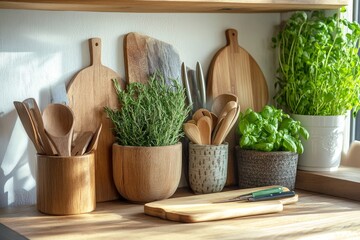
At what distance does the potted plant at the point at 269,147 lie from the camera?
1.80m

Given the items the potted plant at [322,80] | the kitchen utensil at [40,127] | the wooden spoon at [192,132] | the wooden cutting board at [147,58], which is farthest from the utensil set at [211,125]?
the kitchen utensil at [40,127]

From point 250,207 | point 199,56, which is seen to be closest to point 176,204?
point 250,207

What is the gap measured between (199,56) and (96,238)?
2.23 feet

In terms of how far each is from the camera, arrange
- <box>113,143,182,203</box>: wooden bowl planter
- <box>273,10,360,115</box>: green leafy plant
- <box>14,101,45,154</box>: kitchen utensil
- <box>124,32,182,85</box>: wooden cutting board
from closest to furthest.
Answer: <box>14,101,45,154</box>: kitchen utensil < <box>113,143,182,203</box>: wooden bowl planter < <box>124,32,182,85</box>: wooden cutting board < <box>273,10,360,115</box>: green leafy plant

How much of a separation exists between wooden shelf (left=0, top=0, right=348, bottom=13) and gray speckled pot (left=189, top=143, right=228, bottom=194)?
343mm

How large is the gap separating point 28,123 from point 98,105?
223 mm

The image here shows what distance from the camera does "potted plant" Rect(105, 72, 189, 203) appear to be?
1638mm

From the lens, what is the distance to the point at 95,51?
1690mm

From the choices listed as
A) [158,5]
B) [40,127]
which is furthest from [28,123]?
[158,5]

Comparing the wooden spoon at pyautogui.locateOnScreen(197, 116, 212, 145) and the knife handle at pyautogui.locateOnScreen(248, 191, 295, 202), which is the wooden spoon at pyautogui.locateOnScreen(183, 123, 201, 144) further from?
the knife handle at pyautogui.locateOnScreen(248, 191, 295, 202)

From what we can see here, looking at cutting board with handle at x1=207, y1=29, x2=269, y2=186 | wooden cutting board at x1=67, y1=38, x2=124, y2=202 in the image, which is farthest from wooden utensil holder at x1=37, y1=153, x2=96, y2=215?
cutting board with handle at x1=207, y1=29, x2=269, y2=186

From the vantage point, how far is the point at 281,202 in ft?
5.44

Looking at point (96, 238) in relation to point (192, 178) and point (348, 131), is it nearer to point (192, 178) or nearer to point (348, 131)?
point (192, 178)

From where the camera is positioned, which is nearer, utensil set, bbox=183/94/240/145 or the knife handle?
the knife handle
